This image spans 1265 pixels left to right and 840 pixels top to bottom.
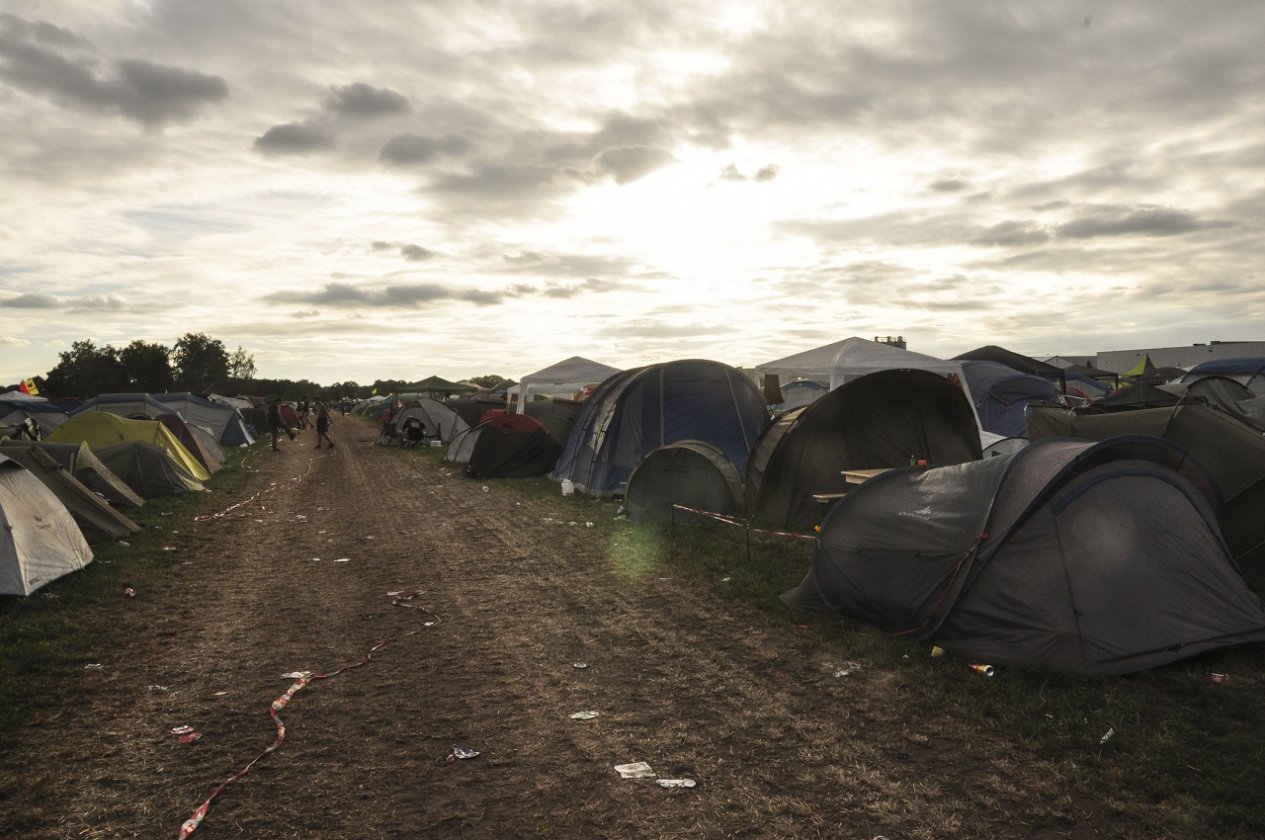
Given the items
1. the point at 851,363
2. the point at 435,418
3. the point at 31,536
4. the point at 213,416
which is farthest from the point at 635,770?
the point at 213,416

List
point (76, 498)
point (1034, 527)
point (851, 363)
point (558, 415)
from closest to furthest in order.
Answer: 1. point (1034, 527)
2. point (76, 498)
3. point (851, 363)
4. point (558, 415)

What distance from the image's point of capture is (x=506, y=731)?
18.0 feet

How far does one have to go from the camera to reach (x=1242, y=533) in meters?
9.09

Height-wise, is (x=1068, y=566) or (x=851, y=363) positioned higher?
(x=851, y=363)

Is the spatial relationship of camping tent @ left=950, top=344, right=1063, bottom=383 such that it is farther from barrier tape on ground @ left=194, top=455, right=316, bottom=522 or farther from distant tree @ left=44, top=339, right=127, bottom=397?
distant tree @ left=44, top=339, right=127, bottom=397

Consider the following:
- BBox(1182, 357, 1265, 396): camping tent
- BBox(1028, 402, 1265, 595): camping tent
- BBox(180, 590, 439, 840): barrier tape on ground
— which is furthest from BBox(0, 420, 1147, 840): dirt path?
BBox(1182, 357, 1265, 396): camping tent

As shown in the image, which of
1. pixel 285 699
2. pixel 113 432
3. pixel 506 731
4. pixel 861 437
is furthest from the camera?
pixel 113 432

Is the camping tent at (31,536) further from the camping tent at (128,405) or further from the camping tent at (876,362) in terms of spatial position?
the camping tent at (128,405)

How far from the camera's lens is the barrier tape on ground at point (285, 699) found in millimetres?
4379

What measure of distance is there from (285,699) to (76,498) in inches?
323

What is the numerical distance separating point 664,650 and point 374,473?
17814mm

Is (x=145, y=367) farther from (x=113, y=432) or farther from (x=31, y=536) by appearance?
(x=31, y=536)

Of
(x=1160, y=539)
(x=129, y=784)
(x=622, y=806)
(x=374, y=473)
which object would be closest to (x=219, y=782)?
(x=129, y=784)

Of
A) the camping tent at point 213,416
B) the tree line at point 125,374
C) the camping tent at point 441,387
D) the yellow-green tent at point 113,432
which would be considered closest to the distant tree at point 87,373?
the tree line at point 125,374
